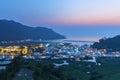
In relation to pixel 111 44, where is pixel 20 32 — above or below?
above

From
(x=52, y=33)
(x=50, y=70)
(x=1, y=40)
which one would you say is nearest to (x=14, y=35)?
(x=1, y=40)

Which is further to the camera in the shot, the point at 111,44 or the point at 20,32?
the point at 20,32

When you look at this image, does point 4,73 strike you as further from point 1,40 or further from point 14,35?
point 14,35

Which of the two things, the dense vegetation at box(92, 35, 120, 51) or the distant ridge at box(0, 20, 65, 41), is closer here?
the dense vegetation at box(92, 35, 120, 51)

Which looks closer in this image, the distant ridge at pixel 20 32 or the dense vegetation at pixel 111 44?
the dense vegetation at pixel 111 44

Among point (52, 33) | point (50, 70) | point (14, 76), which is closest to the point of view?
point (14, 76)

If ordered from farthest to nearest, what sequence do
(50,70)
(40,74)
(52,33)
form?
(52,33) < (50,70) < (40,74)

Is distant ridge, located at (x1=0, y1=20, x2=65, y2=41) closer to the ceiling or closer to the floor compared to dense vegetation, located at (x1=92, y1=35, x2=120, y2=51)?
closer to the ceiling

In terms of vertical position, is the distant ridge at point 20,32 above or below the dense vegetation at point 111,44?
above
